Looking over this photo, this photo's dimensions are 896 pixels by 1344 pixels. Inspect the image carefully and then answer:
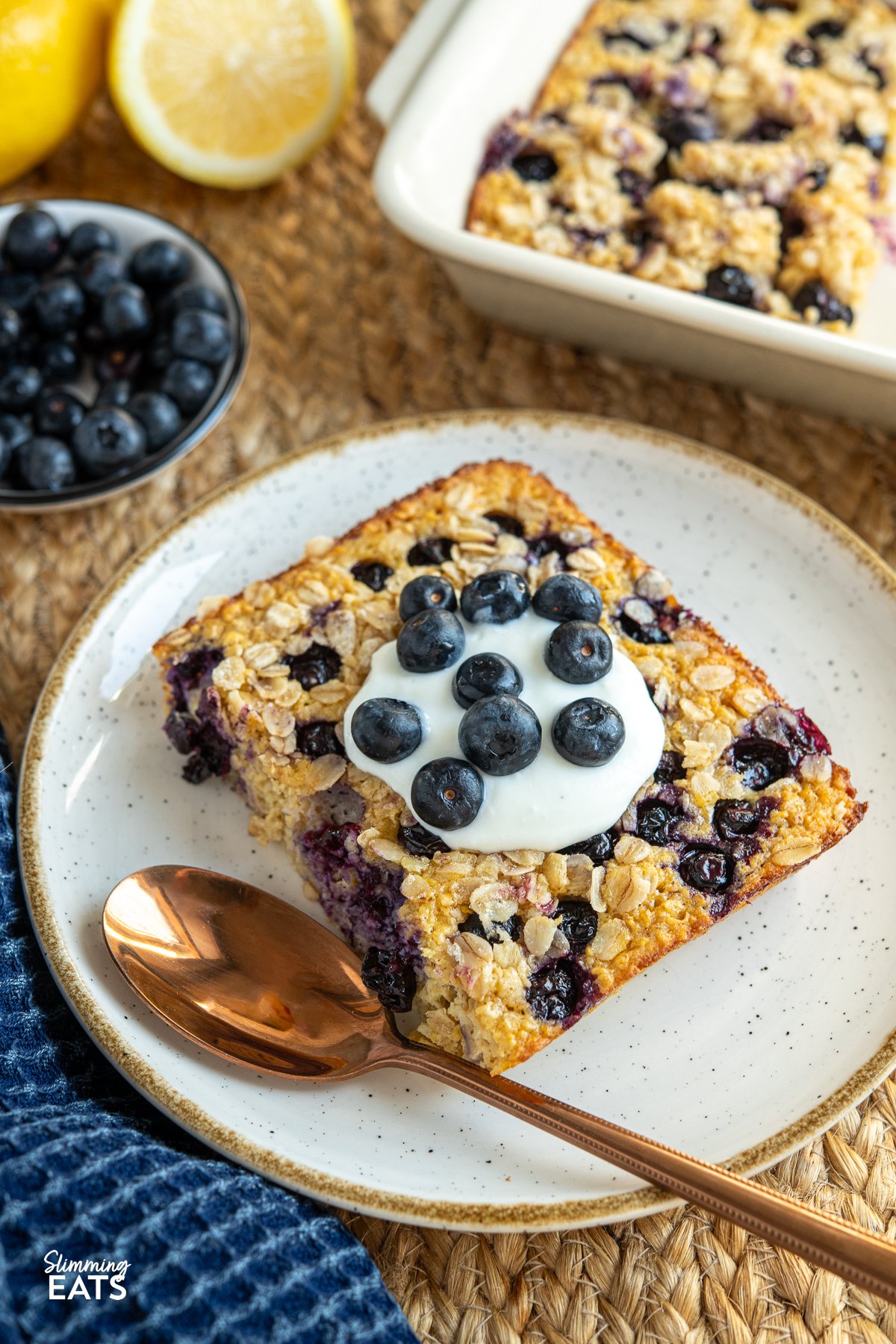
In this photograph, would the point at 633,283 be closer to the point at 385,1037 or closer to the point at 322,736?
the point at 322,736

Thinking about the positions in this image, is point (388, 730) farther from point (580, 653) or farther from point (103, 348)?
point (103, 348)

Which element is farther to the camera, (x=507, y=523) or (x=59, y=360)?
(x=59, y=360)

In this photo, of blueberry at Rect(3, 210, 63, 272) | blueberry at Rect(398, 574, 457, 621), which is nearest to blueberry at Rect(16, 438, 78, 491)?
blueberry at Rect(3, 210, 63, 272)

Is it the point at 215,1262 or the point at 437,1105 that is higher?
the point at 215,1262

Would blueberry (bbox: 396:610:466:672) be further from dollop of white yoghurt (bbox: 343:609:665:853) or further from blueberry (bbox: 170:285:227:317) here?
blueberry (bbox: 170:285:227:317)

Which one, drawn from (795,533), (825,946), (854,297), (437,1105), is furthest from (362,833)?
(854,297)

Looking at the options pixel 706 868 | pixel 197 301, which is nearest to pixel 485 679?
pixel 706 868
